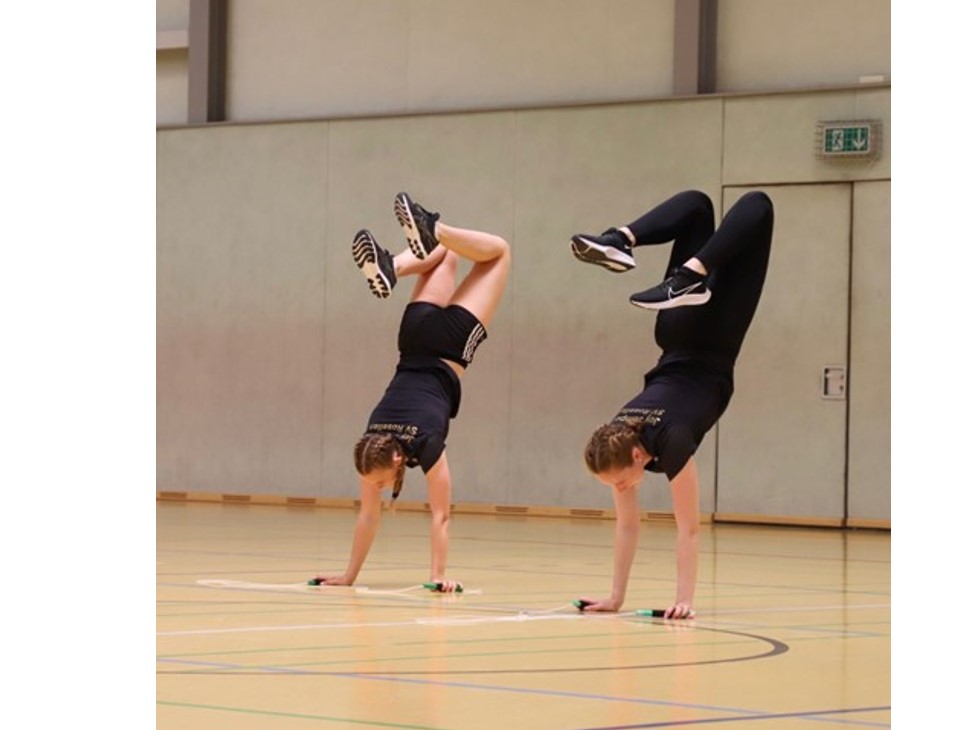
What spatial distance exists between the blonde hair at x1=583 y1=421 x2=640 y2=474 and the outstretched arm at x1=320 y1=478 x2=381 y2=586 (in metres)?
1.43

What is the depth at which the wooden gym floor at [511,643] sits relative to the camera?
338 cm

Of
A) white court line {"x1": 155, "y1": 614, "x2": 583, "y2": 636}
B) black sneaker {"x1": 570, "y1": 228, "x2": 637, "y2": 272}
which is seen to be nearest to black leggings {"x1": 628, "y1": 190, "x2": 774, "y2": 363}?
black sneaker {"x1": 570, "y1": 228, "x2": 637, "y2": 272}


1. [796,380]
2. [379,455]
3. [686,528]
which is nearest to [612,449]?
[686,528]

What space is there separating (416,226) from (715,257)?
189cm

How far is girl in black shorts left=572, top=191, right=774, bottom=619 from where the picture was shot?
5785 millimetres

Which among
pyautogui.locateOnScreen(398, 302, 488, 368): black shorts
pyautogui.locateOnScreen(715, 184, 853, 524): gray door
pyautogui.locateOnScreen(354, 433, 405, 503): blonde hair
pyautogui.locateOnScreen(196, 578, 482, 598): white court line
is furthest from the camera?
pyautogui.locateOnScreen(715, 184, 853, 524): gray door

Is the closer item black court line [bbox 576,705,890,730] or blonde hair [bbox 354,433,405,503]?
black court line [bbox 576,705,890,730]

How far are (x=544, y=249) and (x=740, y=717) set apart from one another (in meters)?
11.1

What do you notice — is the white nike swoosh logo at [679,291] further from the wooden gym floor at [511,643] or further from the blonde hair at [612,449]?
the wooden gym floor at [511,643]

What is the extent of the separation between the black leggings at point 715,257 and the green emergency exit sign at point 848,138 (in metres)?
6.99

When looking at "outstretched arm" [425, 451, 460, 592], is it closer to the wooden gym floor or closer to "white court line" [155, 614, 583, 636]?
the wooden gym floor
